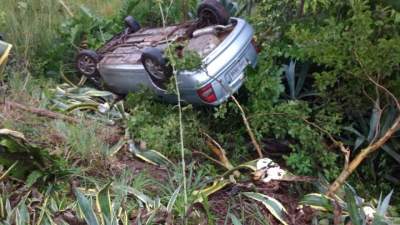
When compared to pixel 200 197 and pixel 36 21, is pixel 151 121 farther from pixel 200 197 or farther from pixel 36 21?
pixel 36 21


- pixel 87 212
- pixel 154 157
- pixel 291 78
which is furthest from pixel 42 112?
pixel 291 78

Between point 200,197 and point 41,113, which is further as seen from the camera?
point 41,113

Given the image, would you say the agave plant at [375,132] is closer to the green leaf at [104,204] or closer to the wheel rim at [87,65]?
the green leaf at [104,204]

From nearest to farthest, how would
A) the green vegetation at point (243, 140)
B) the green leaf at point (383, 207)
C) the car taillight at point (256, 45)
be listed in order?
the green leaf at point (383, 207) < the green vegetation at point (243, 140) < the car taillight at point (256, 45)

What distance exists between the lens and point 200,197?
411cm

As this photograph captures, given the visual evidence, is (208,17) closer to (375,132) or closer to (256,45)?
(256,45)

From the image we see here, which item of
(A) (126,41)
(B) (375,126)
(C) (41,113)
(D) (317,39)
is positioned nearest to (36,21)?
(A) (126,41)

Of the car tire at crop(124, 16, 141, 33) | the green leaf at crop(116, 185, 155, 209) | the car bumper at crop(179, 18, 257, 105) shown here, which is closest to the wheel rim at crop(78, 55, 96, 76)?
the car tire at crop(124, 16, 141, 33)

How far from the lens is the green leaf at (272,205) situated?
401 centimetres

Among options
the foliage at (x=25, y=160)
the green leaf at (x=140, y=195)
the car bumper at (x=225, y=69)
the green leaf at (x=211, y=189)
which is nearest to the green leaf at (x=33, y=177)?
the foliage at (x=25, y=160)

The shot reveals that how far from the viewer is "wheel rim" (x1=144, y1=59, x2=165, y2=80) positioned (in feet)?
17.5

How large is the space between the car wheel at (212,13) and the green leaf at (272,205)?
7.43 ft

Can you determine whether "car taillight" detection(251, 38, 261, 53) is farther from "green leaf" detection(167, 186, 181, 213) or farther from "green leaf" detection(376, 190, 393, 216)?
"green leaf" detection(376, 190, 393, 216)

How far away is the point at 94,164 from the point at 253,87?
5.07 ft
